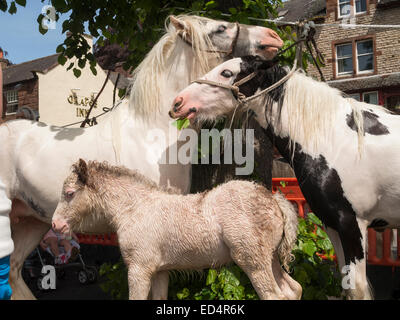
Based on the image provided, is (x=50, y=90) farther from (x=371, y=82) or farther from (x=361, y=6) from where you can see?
(x=361, y=6)

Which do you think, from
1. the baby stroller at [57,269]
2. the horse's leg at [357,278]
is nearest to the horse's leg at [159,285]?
the horse's leg at [357,278]

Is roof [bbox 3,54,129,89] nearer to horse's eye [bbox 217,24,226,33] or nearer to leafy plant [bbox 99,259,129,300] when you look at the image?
leafy plant [bbox 99,259,129,300]

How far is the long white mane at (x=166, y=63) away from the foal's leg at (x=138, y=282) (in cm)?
132

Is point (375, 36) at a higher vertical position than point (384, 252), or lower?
Answer: higher

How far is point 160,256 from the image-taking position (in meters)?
2.34

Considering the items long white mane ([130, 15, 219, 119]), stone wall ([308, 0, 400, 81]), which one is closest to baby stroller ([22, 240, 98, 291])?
long white mane ([130, 15, 219, 119])

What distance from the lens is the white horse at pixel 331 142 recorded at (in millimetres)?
2564

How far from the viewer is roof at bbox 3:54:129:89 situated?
2066cm

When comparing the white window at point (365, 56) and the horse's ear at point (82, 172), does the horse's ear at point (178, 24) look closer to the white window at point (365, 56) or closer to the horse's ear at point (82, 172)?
the horse's ear at point (82, 172)

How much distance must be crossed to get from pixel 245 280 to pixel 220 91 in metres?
1.49

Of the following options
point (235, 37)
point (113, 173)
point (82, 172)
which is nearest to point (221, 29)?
point (235, 37)

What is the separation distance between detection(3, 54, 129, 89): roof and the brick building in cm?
1135

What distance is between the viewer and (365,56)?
19.6 m
